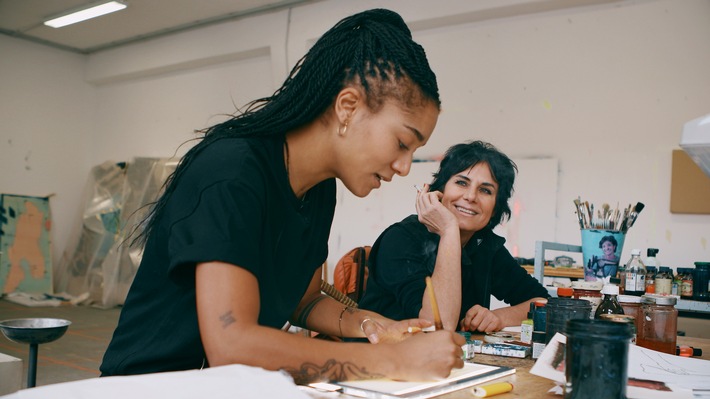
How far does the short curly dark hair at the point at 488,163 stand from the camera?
229 centimetres

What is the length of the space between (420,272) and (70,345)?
11.6 ft

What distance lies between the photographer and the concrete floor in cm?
372

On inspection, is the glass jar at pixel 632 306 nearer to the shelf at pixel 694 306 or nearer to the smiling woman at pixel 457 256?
the smiling woman at pixel 457 256

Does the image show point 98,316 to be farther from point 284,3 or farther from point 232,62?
point 284,3

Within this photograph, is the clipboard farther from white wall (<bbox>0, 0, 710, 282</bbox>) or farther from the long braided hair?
white wall (<bbox>0, 0, 710, 282</bbox>)

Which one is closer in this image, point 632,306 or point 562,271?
point 632,306

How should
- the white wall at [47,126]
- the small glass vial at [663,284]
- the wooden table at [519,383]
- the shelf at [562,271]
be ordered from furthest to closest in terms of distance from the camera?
the white wall at [47,126]
the shelf at [562,271]
the small glass vial at [663,284]
the wooden table at [519,383]

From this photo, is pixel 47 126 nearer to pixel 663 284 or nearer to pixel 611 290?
pixel 663 284

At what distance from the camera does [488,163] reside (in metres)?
2.29

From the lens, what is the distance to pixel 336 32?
1280 mm

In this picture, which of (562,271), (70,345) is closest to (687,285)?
(562,271)

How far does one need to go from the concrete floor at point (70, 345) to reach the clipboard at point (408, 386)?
2.99 m

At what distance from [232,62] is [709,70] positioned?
14.2 feet

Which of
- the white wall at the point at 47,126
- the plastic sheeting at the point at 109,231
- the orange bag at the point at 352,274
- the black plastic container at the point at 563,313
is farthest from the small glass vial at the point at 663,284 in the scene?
the white wall at the point at 47,126
